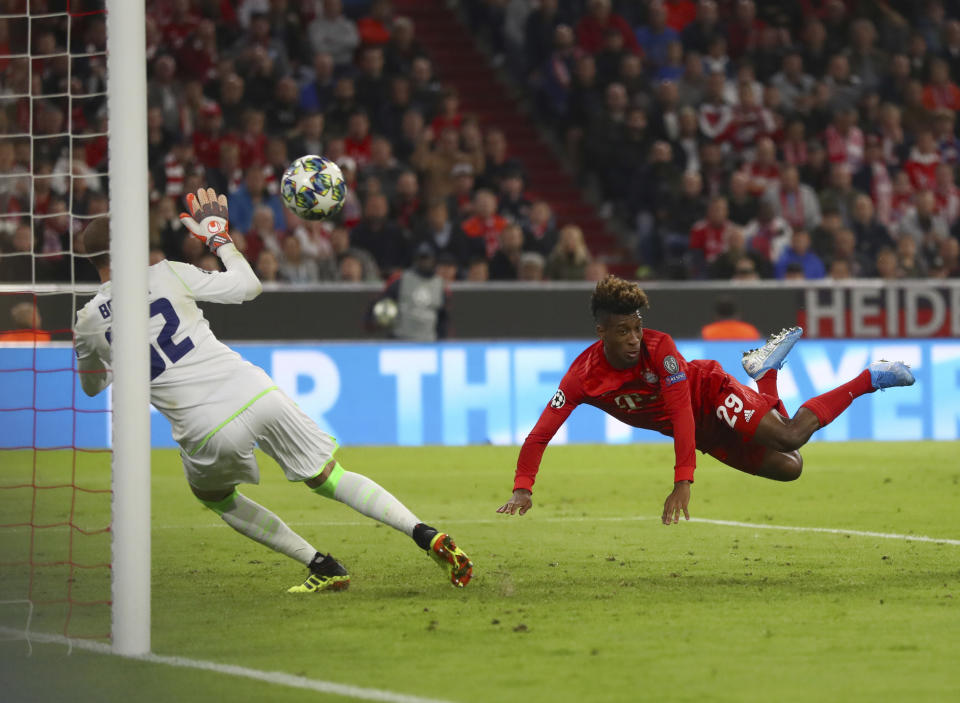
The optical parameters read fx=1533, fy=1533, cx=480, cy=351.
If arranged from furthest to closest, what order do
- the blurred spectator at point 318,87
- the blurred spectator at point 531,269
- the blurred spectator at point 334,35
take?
1. the blurred spectator at point 334,35
2. the blurred spectator at point 318,87
3. the blurred spectator at point 531,269

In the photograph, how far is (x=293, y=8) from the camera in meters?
19.4

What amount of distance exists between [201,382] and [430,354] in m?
8.16

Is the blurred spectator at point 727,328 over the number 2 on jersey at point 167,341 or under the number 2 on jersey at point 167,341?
under

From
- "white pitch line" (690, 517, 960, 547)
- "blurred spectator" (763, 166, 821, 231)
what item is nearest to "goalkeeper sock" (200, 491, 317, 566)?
"white pitch line" (690, 517, 960, 547)

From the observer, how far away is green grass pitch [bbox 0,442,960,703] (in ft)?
16.9

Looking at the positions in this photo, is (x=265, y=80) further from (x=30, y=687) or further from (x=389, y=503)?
(x=30, y=687)

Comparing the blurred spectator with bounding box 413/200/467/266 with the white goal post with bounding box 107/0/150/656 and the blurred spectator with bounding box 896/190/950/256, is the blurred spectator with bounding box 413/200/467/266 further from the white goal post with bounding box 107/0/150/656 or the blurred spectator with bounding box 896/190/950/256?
the white goal post with bounding box 107/0/150/656

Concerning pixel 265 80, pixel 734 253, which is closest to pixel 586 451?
pixel 734 253

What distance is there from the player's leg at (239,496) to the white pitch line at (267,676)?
107 cm

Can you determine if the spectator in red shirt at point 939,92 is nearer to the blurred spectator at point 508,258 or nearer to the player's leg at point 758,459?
the blurred spectator at point 508,258

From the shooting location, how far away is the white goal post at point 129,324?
18.3 feet

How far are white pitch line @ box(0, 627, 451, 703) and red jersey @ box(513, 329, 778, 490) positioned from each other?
1857mm

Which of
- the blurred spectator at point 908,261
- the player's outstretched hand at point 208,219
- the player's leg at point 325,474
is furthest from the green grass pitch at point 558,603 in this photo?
the blurred spectator at point 908,261

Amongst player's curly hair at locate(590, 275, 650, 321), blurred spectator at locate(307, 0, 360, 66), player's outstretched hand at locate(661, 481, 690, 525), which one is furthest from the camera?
blurred spectator at locate(307, 0, 360, 66)
